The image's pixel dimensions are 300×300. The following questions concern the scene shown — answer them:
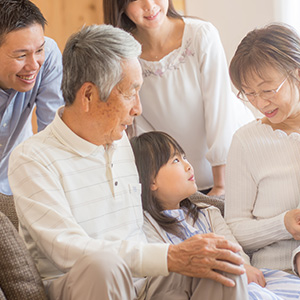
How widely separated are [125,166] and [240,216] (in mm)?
439

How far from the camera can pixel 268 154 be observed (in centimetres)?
200

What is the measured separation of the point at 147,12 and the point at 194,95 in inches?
16.6

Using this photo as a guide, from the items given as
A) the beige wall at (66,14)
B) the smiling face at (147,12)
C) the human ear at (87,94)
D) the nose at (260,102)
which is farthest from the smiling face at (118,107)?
the beige wall at (66,14)

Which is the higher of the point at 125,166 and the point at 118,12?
the point at 118,12

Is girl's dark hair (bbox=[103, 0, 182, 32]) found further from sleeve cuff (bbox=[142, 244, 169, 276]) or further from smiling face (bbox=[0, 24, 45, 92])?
sleeve cuff (bbox=[142, 244, 169, 276])

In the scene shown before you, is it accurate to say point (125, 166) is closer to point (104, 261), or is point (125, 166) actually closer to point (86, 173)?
point (86, 173)

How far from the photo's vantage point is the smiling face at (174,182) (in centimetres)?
204

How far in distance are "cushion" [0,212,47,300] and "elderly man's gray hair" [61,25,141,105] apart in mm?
484

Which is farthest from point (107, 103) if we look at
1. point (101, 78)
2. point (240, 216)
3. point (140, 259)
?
point (240, 216)

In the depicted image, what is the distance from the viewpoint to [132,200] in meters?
1.88

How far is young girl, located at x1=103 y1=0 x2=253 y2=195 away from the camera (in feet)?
8.39

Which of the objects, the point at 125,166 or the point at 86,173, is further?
the point at 125,166

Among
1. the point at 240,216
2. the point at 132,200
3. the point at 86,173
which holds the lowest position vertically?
the point at 240,216

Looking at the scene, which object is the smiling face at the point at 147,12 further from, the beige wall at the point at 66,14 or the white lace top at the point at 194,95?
the beige wall at the point at 66,14
